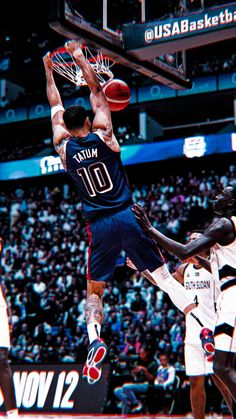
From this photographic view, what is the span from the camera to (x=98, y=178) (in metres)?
5.28

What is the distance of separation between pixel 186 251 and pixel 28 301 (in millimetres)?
12410

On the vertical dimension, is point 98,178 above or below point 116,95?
below

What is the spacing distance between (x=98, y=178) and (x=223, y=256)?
124 cm

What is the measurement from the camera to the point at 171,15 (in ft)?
22.7

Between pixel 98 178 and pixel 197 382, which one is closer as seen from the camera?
pixel 98 178

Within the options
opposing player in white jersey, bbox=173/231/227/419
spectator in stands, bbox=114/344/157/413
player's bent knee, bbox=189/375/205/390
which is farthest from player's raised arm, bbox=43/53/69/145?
spectator in stands, bbox=114/344/157/413

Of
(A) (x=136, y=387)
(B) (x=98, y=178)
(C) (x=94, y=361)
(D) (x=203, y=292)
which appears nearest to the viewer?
(C) (x=94, y=361)

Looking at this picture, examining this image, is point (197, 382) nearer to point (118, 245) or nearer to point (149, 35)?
point (118, 245)

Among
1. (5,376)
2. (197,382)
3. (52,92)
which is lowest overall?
(197,382)

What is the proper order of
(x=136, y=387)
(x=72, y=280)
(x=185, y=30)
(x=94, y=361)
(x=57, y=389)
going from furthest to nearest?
(x=72, y=280) < (x=136, y=387) < (x=57, y=389) < (x=185, y=30) < (x=94, y=361)

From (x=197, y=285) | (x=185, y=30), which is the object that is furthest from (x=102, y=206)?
(x=197, y=285)

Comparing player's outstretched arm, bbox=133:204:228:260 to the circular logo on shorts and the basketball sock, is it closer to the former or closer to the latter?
the basketball sock

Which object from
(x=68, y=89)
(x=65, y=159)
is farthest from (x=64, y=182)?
(x=65, y=159)

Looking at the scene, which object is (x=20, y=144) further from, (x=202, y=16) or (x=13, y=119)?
(x=202, y=16)
